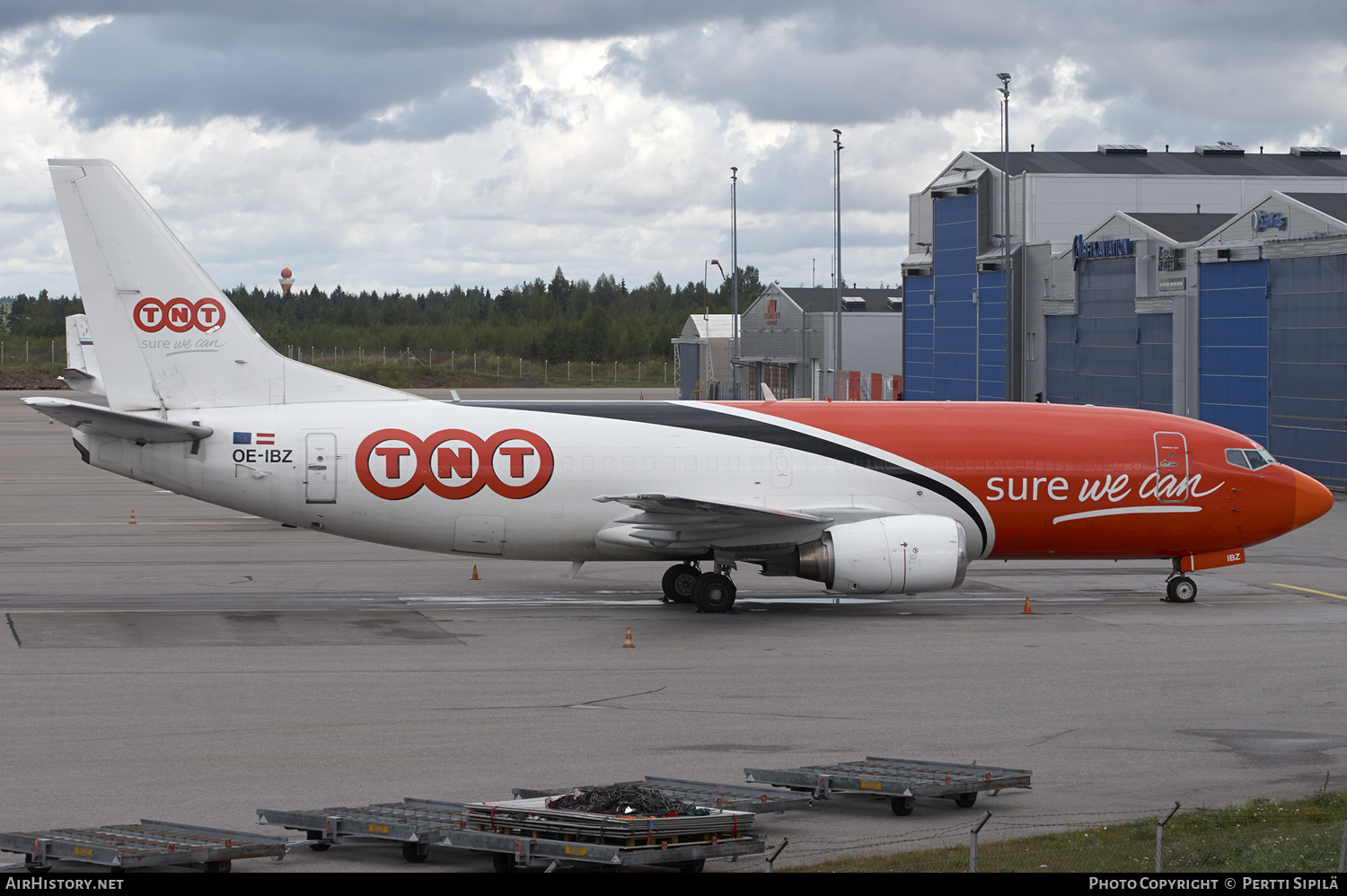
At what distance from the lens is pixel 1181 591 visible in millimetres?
29719

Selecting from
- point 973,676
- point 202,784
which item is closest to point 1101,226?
point 973,676

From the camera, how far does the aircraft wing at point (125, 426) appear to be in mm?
25703

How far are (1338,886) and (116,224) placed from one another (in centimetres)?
2456

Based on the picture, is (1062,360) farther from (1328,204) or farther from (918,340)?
(1328,204)

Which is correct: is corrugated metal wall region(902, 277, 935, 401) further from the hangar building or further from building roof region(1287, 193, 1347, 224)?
building roof region(1287, 193, 1347, 224)

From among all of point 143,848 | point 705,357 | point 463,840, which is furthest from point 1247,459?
point 705,357

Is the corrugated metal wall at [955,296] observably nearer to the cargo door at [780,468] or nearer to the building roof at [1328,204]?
the building roof at [1328,204]

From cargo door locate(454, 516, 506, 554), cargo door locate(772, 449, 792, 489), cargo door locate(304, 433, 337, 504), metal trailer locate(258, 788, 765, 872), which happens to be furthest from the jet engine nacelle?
metal trailer locate(258, 788, 765, 872)

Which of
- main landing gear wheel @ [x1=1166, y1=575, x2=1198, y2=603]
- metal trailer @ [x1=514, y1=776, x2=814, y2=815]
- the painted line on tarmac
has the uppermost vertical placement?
metal trailer @ [x1=514, y1=776, x2=814, y2=815]

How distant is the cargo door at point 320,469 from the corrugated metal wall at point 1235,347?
130 ft

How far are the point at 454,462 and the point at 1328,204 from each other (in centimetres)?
3956

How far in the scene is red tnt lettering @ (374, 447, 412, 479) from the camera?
90.8 feet

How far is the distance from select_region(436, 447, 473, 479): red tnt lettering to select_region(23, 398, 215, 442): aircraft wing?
456 centimetres

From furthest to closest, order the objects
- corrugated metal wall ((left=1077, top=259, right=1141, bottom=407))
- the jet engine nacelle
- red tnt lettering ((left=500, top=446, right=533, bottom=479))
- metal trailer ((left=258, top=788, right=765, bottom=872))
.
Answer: corrugated metal wall ((left=1077, top=259, right=1141, bottom=407)) < red tnt lettering ((left=500, top=446, right=533, bottom=479)) < the jet engine nacelle < metal trailer ((left=258, top=788, right=765, bottom=872))
